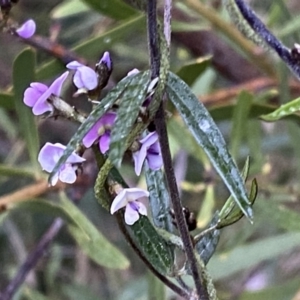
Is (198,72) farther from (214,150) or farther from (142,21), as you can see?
(214,150)

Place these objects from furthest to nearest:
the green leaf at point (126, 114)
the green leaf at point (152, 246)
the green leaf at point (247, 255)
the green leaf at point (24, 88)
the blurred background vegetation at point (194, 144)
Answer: the green leaf at point (247, 255), the blurred background vegetation at point (194, 144), the green leaf at point (24, 88), the green leaf at point (152, 246), the green leaf at point (126, 114)

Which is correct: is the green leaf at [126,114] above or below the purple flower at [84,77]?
above

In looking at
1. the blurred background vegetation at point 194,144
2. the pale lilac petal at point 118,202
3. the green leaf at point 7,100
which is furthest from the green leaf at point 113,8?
the pale lilac petal at point 118,202

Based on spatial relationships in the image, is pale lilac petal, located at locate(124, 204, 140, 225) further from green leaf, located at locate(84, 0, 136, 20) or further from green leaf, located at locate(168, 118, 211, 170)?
green leaf, located at locate(168, 118, 211, 170)

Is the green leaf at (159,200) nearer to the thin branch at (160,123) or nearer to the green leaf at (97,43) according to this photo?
the thin branch at (160,123)

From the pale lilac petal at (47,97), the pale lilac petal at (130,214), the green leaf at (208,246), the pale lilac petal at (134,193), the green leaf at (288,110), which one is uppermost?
the pale lilac petal at (47,97)

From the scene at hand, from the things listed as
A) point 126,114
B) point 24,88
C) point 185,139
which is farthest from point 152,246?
point 185,139

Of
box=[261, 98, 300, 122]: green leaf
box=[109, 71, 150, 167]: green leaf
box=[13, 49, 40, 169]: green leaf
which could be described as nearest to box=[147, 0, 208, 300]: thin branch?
box=[109, 71, 150, 167]: green leaf

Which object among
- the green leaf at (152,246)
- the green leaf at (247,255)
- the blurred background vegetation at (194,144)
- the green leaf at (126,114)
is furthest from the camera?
the green leaf at (247,255)
